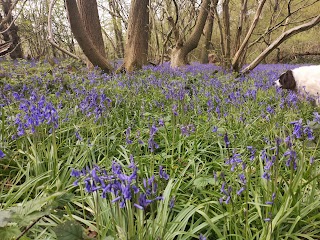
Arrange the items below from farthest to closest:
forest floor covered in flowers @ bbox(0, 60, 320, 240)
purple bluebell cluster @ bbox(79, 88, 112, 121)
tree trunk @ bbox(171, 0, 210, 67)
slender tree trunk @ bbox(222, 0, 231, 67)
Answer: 1. tree trunk @ bbox(171, 0, 210, 67)
2. slender tree trunk @ bbox(222, 0, 231, 67)
3. purple bluebell cluster @ bbox(79, 88, 112, 121)
4. forest floor covered in flowers @ bbox(0, 60, 320, 240)

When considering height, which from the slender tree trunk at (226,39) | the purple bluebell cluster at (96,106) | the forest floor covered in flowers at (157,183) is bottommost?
the forest floor covered in flowers at (157,183)

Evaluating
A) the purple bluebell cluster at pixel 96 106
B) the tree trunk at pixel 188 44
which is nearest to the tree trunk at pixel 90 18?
the tree trunk at pixel 188 44

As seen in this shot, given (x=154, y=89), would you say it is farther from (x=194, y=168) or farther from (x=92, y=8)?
(x=92, y=8)

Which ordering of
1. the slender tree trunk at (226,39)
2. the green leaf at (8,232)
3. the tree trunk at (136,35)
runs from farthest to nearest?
the slender tree trunk at (226,39) → the tree trunk at (136,35) → the green leaf at (8,232)

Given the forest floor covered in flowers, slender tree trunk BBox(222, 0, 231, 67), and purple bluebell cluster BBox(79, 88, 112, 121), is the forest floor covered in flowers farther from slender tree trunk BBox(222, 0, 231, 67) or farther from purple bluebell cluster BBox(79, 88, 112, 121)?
slender tree trunk BBox(222, 0, 231, 67)

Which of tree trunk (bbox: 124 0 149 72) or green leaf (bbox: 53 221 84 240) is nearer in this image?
green leaf (bbox: 53 221 84 240)

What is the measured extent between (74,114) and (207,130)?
1.51 m

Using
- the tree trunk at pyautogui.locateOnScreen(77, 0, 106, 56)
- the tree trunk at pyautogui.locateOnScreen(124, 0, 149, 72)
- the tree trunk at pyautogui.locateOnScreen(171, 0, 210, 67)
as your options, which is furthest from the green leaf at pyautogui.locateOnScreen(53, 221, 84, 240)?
the tree trunk at pyautogui.locateOnScreen(171, 0, 210, 67)

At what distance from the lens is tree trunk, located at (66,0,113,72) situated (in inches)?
226

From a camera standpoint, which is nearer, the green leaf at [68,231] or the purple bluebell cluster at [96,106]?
the green leaf at [68,231]

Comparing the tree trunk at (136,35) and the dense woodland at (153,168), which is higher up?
the tree trunk at (136,35)

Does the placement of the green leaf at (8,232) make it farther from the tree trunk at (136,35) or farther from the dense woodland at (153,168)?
the tree trunk at (136,35)

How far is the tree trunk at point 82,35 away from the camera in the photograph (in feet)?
18.8

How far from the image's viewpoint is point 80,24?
6.05m
